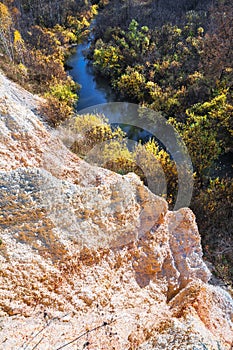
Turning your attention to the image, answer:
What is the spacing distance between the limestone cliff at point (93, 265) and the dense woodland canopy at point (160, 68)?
19.9 ft

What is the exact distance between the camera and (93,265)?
20.0ft

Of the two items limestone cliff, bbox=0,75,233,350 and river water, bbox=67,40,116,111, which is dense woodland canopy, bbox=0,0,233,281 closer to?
river water, bbox=67,40,116,111

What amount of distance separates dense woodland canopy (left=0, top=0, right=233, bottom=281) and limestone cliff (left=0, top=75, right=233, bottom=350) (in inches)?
238

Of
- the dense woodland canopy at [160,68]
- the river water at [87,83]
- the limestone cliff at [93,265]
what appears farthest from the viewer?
the river water at [87,83]

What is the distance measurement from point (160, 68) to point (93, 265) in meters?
23.1

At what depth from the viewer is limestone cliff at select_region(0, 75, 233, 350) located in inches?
189

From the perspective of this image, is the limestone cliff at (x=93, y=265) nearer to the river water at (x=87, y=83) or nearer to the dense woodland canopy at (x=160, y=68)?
the dense woodland canopy at (x=160, y=68)

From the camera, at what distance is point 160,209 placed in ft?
26.1

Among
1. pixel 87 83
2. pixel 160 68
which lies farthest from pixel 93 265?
pixel 87 83

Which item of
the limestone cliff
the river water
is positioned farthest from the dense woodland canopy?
the limestone cliff

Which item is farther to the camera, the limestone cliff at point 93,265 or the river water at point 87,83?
the river water at point 87,83

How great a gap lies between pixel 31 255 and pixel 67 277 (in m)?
0.81

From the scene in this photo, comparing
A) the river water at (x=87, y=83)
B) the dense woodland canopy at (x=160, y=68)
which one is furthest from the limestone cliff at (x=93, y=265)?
the river water at (x=87, y=83)

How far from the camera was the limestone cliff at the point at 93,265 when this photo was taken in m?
4.80
